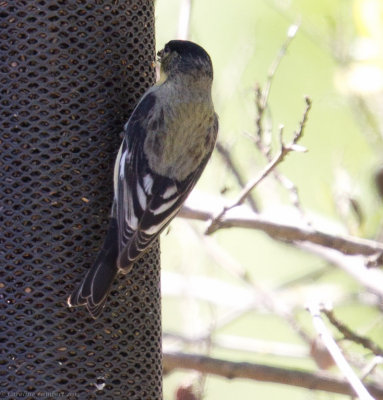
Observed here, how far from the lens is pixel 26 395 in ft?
14.3

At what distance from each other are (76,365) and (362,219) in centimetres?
204

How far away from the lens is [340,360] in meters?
3.86

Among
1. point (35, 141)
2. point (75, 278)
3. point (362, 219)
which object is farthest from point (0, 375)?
point (362, 219)

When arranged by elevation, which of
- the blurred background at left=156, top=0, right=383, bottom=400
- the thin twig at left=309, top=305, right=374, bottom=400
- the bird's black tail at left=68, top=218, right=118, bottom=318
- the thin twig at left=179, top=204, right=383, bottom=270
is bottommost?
the blurred background at left=156, top=0, right=383, bottom=400

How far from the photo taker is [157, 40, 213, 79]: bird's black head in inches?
195

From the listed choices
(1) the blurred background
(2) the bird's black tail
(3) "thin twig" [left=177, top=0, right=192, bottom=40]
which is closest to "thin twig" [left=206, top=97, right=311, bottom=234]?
(1) the blurred background

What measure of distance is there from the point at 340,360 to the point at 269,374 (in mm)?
1332

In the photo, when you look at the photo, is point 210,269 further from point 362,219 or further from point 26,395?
point 26,395

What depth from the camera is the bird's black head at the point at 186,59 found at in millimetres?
4941

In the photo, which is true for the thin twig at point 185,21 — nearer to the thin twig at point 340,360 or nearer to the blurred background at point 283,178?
the blurred background at point 283,178

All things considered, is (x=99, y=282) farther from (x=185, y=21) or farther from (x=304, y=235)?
(x=185, y=21)

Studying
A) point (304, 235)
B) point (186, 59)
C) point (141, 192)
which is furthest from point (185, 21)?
point (141, 192)

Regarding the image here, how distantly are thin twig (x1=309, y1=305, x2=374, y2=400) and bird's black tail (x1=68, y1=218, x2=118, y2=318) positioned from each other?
0.89 meters

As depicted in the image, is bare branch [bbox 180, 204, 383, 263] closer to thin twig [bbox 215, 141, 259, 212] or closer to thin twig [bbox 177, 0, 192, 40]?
thin twig [bbox 215, 141, 259, 212]
